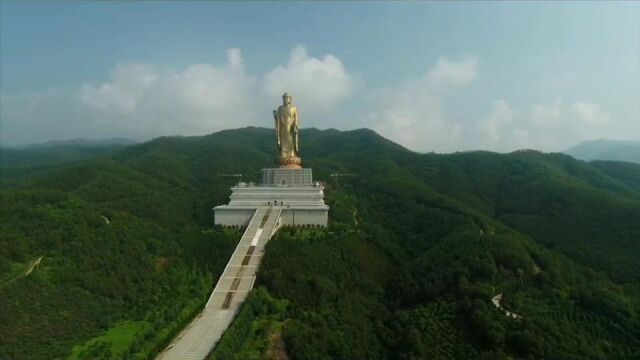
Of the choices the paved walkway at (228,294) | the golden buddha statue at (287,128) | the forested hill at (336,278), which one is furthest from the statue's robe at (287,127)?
the paved walkway at (228,294)

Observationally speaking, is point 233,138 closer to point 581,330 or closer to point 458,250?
point 458,250

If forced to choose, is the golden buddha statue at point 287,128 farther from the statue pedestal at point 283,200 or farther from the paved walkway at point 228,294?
the paved walkway at point 228,294

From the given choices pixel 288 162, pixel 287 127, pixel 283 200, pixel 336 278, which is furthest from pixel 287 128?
pixel 336 278

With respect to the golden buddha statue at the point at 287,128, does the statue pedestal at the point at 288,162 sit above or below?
below

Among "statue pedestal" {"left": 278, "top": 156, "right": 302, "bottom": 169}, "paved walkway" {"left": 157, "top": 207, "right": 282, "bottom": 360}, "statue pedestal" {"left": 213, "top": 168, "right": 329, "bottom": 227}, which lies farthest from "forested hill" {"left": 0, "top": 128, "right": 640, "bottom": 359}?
"statue pedestal" {"left": 278, "top": 156, "right": 302, "bottom": 169}

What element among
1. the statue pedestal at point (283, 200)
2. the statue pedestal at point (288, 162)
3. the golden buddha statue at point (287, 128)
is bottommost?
the statue pedestal at point (283, 200)

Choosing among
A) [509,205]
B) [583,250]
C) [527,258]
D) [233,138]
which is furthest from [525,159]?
[233,138]

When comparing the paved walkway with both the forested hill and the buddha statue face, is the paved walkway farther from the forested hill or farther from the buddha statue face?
the buddha statue face
